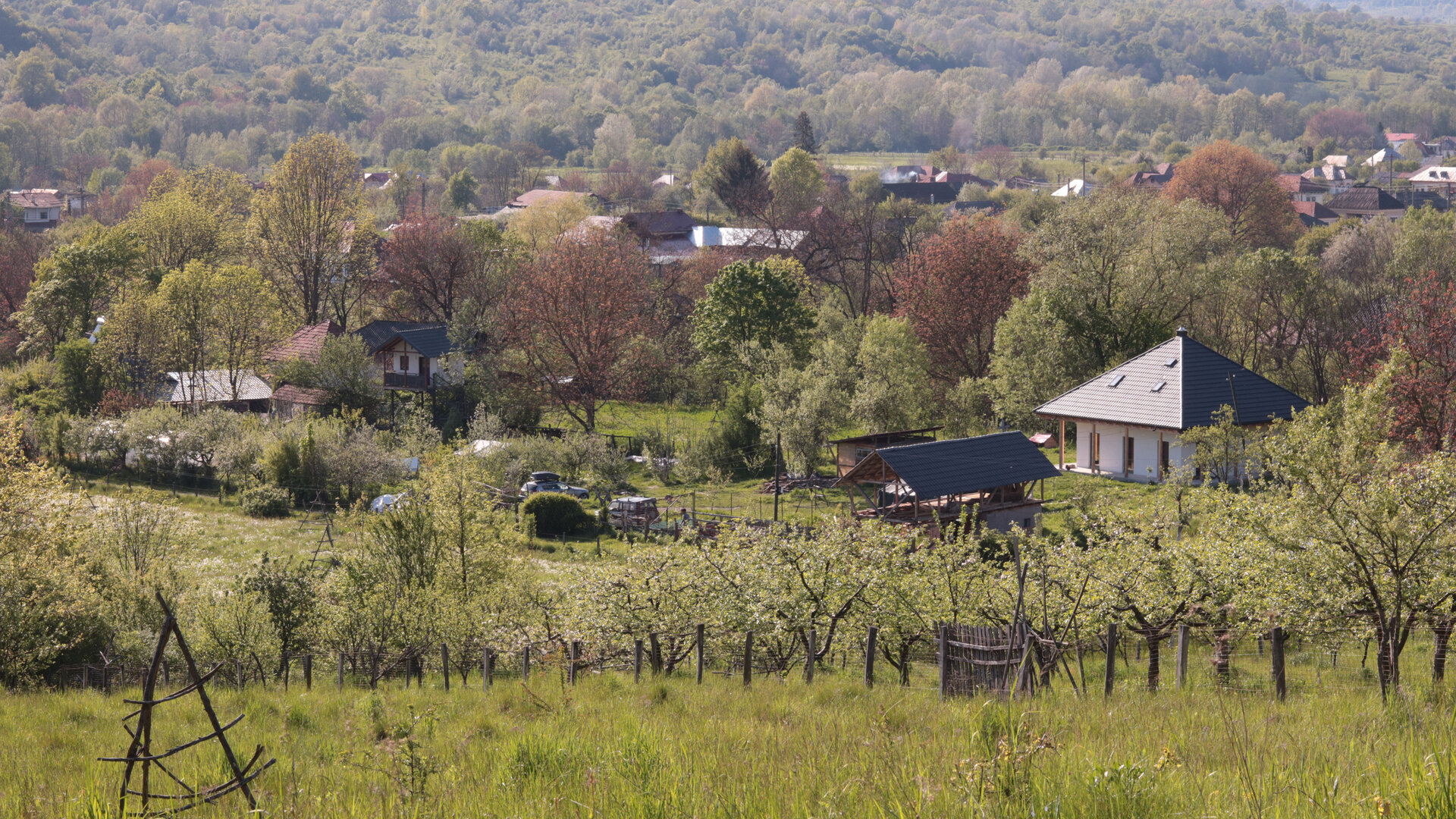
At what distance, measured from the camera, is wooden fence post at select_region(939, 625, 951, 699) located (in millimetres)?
12412

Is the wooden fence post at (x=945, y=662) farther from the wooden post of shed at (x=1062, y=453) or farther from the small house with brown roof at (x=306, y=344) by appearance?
the small house with brown roof at (x=306, y=344)

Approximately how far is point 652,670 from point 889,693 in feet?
21.4

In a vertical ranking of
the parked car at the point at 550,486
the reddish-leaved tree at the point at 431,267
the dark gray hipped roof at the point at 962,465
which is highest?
the reddish-leaved tree at the point at 431,267

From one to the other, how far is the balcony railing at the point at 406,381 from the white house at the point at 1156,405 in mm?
36030

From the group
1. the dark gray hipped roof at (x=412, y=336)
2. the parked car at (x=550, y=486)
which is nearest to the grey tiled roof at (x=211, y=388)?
the dark gray hipped roof at (x=412, y=336)

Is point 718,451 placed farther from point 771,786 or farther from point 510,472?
point 771,786

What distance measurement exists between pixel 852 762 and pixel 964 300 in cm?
5158

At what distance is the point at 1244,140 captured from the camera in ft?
650

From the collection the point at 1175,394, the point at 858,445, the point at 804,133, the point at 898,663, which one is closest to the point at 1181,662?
the point at 898,663

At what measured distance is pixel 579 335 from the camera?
2267 inches

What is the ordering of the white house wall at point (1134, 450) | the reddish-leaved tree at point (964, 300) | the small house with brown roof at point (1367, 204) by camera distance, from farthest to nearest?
the small house with brown roof at point (1367, 204) < the reddish-leaved tree at point (964, 300) < the white house wall at point (1134, 450)

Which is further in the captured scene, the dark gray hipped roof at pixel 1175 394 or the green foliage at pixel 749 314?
the green foliage at pixel 749 314

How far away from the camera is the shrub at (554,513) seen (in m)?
41.7

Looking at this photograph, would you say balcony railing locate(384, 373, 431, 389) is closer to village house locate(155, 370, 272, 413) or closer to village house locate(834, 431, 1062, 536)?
village house locate(155, 370, 272, 413)
